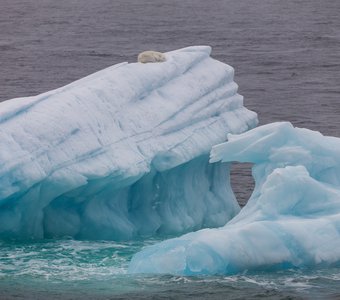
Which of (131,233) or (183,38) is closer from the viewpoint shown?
(131,233)

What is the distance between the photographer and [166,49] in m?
49.7

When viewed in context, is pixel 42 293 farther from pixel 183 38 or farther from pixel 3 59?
pixel 183 38

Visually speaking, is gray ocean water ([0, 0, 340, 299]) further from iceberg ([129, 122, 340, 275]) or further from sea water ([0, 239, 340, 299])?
iceberg ([129, 122, 340, 275])

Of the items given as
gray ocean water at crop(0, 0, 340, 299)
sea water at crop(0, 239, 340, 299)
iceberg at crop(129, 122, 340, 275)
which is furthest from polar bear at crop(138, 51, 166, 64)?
sea water at crop(0, 239, 340, 299)

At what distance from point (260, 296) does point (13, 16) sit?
41659mm

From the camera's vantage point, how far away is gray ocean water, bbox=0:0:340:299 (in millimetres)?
20453

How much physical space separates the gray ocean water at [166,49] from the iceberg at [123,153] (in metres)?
0.59

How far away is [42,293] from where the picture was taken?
66.2 ft

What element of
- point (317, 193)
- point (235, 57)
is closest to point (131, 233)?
point (317, 193)

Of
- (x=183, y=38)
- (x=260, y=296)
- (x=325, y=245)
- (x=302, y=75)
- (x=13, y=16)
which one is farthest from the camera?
(x=13, y=16)

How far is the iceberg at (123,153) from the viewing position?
73.6ft

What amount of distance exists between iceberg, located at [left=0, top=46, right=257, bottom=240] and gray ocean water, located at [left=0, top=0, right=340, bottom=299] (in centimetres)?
59

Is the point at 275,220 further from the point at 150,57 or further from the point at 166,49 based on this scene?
the point at 166,49

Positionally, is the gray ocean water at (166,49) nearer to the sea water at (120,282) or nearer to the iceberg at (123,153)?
the sea water at (120,282)
